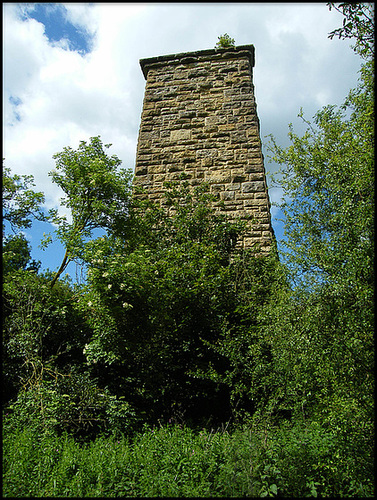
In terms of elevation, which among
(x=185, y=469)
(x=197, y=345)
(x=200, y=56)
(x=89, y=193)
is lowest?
(x=185, y=469)

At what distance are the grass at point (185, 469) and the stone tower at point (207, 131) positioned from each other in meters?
3.38

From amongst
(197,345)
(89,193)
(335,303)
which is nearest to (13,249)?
(89,193)

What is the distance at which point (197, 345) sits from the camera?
4.58m

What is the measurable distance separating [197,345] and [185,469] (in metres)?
1.97

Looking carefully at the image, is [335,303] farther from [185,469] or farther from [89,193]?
[89,193]

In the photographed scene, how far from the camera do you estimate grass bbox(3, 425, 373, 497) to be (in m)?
2.49

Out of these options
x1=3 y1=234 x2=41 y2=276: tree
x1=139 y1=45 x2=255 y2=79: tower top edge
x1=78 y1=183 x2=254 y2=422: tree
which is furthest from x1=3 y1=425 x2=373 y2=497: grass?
x1=139 y1=45 x2=255 y2=79: tower top edge

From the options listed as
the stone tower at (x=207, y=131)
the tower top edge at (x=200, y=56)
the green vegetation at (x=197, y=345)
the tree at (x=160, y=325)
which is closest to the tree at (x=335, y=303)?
the green vegetation at (x=197, y=345)

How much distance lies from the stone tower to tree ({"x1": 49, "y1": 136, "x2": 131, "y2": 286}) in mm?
718

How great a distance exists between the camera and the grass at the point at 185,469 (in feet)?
8.17

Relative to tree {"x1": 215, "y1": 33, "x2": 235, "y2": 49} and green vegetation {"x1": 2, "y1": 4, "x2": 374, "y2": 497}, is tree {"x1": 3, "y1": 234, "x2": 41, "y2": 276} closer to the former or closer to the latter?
green vegetation {"x1": 2, "y1": 4, "x2": 374, "y2": 497}

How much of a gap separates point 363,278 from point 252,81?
17.5 ft

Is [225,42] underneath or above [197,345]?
Result: above

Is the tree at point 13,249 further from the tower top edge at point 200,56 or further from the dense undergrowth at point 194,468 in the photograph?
the tower top edge at point 200,56
